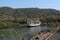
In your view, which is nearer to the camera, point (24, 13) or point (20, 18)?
point (20, 18)

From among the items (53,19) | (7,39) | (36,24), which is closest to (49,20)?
(53,19)

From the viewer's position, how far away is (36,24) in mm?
64812

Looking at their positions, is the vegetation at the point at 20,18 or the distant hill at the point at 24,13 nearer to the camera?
the vegetation at the point at 20,18

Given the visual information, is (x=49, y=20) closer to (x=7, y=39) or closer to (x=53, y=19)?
(x=53, y=19)

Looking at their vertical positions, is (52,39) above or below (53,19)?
above

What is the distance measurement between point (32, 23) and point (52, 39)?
4214 centimetres

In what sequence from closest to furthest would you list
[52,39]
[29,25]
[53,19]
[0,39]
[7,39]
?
[52,39] → [0,39] → [7,39] → [29,25] → [53,19]

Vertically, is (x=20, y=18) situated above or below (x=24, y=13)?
above

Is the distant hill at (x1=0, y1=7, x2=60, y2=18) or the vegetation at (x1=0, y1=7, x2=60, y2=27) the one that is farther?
the distant hill at (x1=0, y1=7, x2=60, y2=18)

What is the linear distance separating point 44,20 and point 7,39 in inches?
1985

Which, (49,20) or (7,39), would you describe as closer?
(7,39)

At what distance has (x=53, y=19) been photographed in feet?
236

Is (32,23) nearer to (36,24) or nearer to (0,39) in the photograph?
(36,24)

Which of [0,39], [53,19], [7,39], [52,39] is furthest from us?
[53,19]
